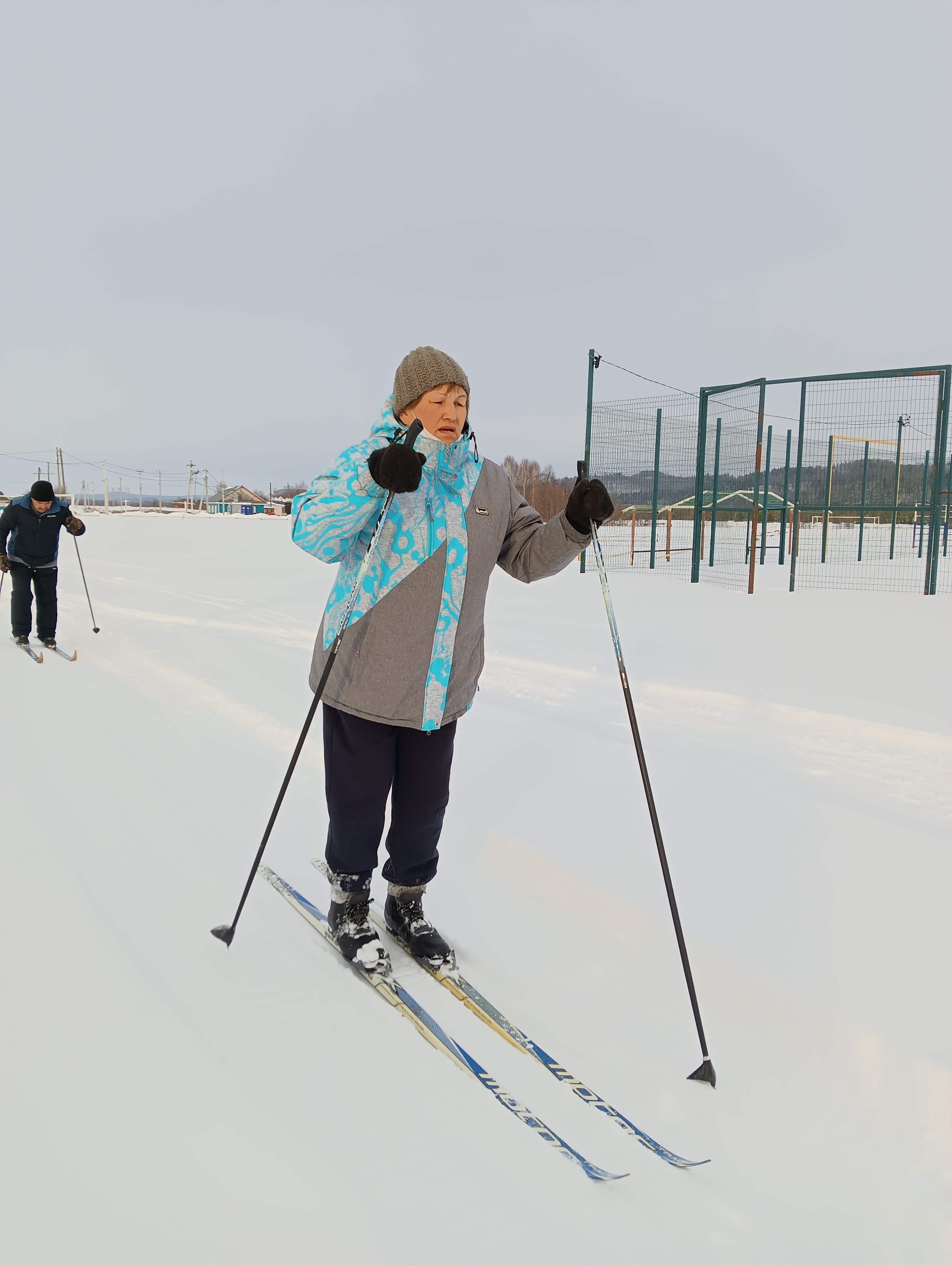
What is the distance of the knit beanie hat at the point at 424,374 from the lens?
202cm

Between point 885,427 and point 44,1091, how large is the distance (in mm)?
10540

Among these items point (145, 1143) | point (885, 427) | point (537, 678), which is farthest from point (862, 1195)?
point (885, 427)

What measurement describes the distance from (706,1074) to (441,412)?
5.66 feet

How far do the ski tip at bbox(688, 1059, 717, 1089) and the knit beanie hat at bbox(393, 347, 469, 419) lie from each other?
1.76 metres

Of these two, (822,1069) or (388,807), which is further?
(388,807)

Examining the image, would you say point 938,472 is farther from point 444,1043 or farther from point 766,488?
point 444,1043

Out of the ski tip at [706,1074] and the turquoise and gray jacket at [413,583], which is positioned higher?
the turquoise and gray jacket at [413,583]

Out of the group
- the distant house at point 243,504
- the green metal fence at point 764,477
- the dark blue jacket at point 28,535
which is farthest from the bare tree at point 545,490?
the distant house at point 243,504

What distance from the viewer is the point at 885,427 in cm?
968

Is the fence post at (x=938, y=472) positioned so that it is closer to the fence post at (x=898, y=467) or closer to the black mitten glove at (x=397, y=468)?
the fence post at (x=898, y=467)

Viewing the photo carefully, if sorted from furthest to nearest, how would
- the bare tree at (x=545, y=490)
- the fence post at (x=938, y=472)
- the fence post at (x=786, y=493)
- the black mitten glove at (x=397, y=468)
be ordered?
1. the bare tree at (x=545, y=490)
2. the fence post at (x=786, y=493)
3. the fence post at (x=938, y=472)
4. the black mitten glove at (x=397, y=468)

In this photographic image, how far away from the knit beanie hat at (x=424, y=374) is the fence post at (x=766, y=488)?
924cm

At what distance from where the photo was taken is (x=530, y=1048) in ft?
6.40

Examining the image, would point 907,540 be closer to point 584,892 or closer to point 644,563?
point 644,563
